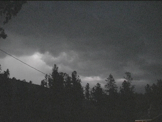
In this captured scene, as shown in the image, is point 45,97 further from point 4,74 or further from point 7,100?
point 4,74

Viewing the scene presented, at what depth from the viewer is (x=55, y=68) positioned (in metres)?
27.8

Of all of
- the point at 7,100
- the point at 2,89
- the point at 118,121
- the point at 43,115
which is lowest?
the point at 118,121

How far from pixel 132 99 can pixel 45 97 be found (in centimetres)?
2841

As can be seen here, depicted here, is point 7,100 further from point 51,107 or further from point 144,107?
point 144,107

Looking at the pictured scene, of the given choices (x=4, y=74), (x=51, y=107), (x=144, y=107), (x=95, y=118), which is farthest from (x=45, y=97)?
(x=144, y=107)

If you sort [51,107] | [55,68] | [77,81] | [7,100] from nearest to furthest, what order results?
[7,100], [51,107], [55,68], [77,81]

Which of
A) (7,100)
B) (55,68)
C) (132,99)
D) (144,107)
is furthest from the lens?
(144,107)

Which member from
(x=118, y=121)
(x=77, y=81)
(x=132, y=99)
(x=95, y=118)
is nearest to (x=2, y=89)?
(x=77, y=81)

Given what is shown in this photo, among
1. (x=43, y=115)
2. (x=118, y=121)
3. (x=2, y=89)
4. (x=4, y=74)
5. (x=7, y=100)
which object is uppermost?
(x=4, y=74)

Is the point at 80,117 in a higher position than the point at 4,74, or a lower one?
lower

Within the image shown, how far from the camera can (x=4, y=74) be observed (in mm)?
25172

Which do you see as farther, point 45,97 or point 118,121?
point 118,121

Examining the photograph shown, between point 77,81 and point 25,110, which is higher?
point 77,81

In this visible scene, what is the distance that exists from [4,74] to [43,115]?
8869 millimetres
